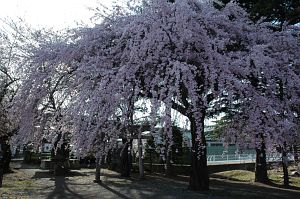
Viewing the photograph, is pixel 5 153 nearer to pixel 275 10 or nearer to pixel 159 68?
pixel 275 10

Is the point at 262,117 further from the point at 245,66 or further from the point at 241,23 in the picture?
the point at 241,23

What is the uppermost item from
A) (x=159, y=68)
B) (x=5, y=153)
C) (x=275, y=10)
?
(x=275, y=10)

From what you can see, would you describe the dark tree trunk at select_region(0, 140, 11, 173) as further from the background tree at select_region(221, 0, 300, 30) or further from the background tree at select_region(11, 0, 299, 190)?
the background tree at select_region(221, 0, 300, 30)

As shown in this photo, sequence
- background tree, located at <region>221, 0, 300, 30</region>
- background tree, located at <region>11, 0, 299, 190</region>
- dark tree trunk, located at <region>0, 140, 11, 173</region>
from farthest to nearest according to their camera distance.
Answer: dark tree trunk, located at <region>0, 140, 11, 173</region> < background tree, located at <region>221, 0, 300, 30</region> < background tree, located at <region>11, 0, 299, 190</region>

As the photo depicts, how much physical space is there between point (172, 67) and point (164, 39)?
0.69 metres

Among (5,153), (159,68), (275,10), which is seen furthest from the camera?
(5,153)

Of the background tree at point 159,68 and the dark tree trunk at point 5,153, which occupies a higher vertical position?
the background tree at point 159,68

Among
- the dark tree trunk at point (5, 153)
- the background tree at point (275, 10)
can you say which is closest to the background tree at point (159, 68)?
the background tree at point (275, 10)

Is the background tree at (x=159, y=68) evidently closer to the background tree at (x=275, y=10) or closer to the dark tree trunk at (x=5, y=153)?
the background tree at (x=275, y=10)

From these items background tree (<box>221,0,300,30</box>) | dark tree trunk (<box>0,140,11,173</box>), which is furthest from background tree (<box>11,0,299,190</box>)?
dark tree trunk (<box>0,140,11,173</box>)

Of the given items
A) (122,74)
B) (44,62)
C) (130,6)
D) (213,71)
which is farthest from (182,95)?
(44,62)

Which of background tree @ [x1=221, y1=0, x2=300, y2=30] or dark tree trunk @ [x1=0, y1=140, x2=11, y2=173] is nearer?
background tree @ [x1=221, y1=0, x2=300, y2=30]

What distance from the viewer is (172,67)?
6488 mm

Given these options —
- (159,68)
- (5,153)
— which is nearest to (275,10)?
(159,68)
